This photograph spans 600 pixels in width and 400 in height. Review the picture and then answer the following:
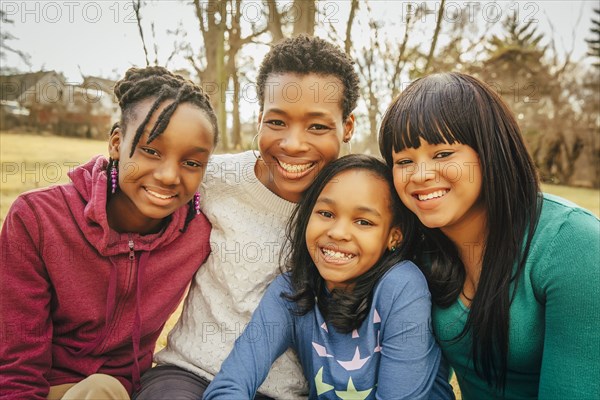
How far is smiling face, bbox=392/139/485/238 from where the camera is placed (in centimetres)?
157

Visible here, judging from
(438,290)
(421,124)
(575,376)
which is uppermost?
(421,124)

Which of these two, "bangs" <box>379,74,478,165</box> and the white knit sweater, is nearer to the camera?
"bangs" <box>379,74,478,165</box>

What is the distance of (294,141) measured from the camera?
1.89 meters

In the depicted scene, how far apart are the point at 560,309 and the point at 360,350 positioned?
0.64 m

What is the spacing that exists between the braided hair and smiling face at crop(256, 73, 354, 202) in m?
0.24

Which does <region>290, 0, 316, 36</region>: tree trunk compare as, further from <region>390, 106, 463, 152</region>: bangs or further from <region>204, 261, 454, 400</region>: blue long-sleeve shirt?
<region>204, 261, 454, 400</region>: blue long-sleeve shirt

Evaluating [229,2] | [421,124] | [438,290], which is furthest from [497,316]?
[229,2]

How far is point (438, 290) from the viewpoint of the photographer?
5.64ft

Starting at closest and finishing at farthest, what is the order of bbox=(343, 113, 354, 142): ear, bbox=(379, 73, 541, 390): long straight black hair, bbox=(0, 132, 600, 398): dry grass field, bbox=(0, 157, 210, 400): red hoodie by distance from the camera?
bbox=(379, 73, 541, 390): long straight black hair < bbox=(0, 157, 210, 400): red hoodie < bbox=(343, 113, 354, 142): ear < bbox=(0, 132, 600, 398): dry grass field

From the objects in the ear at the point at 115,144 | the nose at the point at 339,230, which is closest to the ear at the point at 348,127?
the nose at the point at 339,230

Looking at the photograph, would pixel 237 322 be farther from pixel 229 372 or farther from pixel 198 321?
pixel 229 372

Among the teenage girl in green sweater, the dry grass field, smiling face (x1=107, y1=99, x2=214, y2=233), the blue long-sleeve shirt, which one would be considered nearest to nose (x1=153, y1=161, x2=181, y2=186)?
smiling face (x1=107, y1=99, x2=214, y2=233)

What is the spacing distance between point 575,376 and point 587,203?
35.9 feet

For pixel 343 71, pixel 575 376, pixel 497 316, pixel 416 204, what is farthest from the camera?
pixel 343 71
